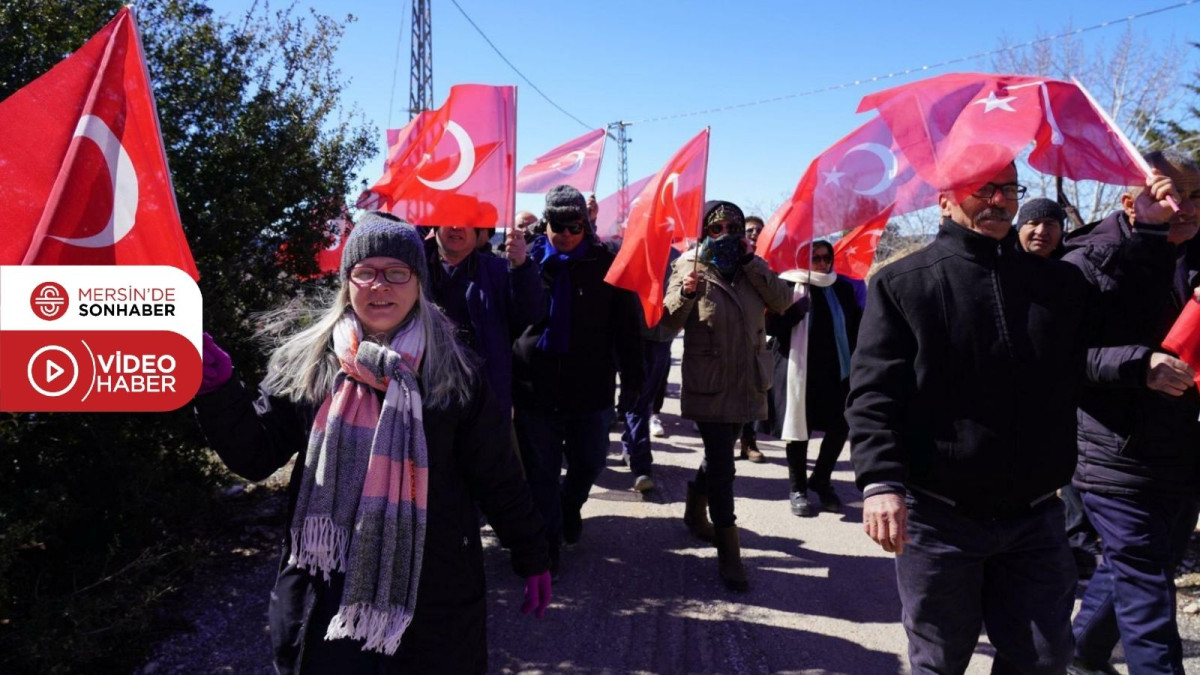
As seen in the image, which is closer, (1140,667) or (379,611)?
(379,611)

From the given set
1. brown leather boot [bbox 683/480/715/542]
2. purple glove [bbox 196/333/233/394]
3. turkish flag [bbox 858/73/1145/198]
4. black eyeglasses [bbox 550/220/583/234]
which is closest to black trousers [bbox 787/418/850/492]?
brown leather boot [bbox 683/480/715/542]

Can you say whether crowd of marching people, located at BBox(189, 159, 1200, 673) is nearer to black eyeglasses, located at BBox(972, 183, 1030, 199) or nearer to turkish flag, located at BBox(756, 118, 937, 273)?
black eyeglasses, located at BBox(972, 183, 1030, 199)

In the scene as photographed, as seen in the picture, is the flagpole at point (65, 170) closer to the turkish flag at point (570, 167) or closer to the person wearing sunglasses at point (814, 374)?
the person wearing sunglasses at point (814, 374)

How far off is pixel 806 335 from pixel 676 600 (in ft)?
8.24

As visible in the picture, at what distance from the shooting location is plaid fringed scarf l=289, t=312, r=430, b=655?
228 cm

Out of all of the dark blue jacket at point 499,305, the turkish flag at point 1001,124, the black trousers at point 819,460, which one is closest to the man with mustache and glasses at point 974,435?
the turkish flag at point 1001,124

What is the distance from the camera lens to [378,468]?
7.61 ft

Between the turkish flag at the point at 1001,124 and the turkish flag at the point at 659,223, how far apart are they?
1.79 m

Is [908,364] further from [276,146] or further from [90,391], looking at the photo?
[276,146]

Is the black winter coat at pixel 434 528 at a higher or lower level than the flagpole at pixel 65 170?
lower

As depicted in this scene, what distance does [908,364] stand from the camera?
2.69m

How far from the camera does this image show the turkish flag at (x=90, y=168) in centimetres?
243

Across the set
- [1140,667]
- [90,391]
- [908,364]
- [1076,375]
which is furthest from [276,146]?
[1140,667]

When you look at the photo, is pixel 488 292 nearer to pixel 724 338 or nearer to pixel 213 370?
pixel 724 338
